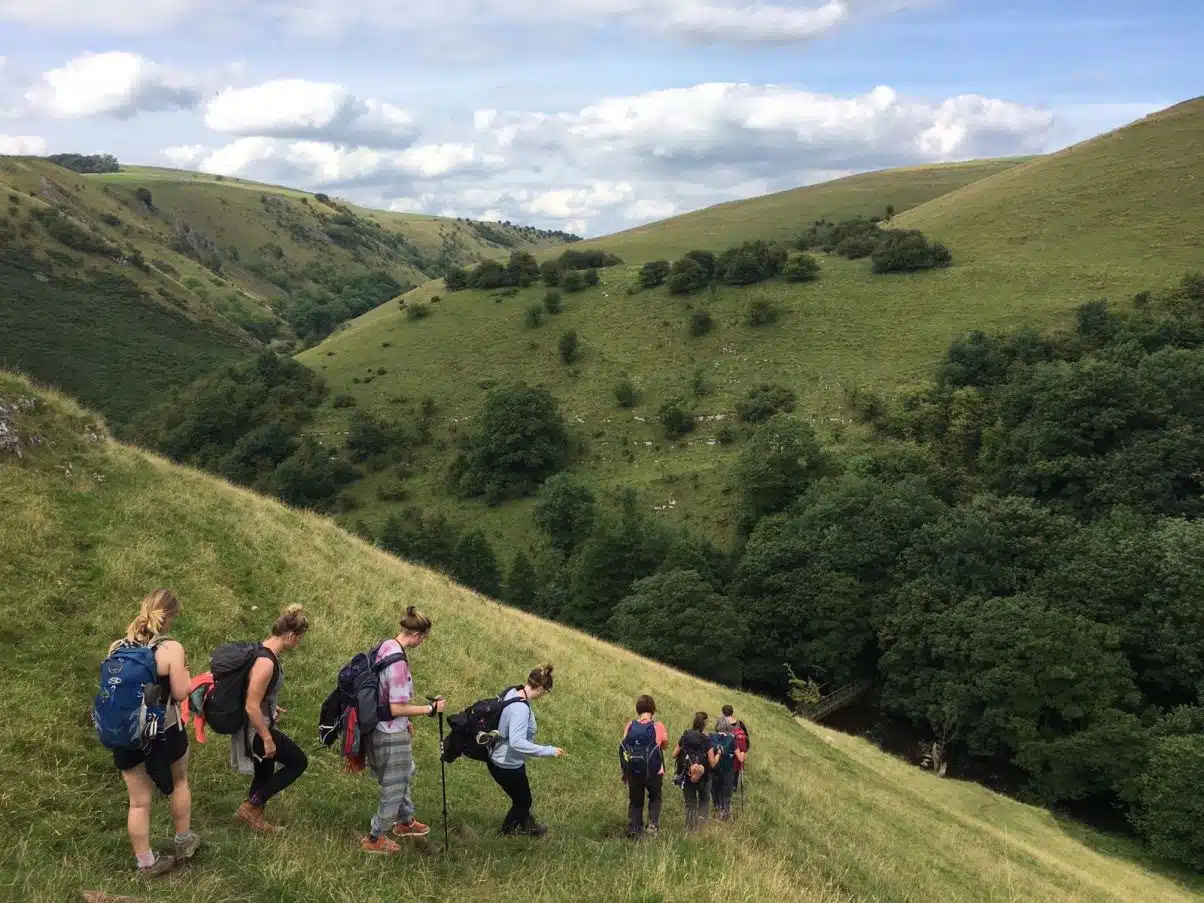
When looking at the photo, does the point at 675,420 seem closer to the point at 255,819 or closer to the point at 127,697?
the point at 255,819

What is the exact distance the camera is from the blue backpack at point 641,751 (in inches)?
341

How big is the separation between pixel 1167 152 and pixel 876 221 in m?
36.9

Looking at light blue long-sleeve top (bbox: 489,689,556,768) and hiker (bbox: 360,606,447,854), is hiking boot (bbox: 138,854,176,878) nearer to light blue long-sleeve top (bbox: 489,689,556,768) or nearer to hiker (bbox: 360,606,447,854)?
hiker (bbox: 360,606,447,854)

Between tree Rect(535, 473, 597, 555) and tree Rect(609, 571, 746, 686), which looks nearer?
tree Rect(609, 571, 746, 686)

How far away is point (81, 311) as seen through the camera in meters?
109

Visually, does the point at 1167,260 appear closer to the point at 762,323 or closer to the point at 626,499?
the point at 762,323

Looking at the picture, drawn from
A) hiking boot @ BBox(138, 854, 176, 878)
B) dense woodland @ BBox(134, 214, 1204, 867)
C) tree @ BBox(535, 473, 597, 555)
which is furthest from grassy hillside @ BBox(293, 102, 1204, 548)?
hiking boot @ BBox(138, 854, 176, 878)

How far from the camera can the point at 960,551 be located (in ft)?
152

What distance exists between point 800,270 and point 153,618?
93.2m

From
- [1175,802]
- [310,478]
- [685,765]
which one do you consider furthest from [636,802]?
[310,478]

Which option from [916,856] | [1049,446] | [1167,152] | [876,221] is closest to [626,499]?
[1049,446]

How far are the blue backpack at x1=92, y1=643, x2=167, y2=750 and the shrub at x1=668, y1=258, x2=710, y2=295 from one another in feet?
304

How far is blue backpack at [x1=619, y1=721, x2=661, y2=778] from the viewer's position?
28.4 ft

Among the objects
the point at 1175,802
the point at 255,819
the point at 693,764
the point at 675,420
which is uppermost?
the point at 255,819
